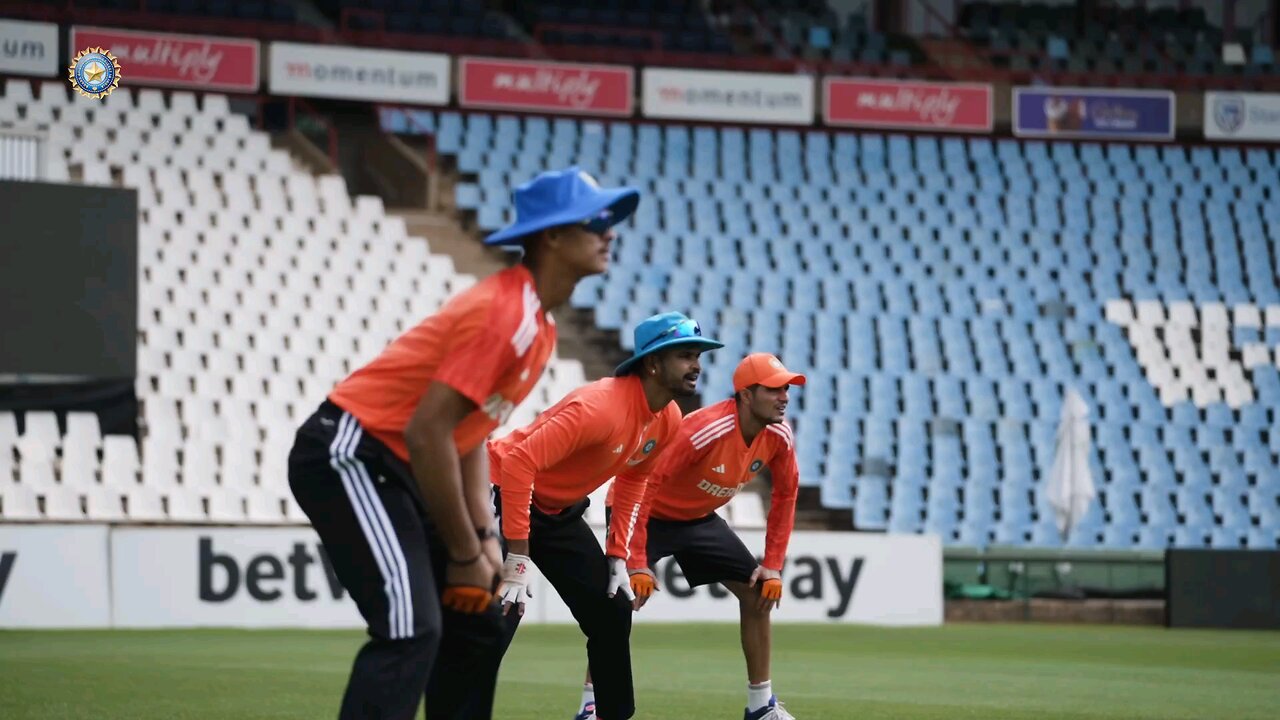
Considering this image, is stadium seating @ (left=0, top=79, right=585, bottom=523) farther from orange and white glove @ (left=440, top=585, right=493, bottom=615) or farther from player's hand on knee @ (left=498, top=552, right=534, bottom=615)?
orange and white glove @ (left=440, top=585, right=493, bottom=615)

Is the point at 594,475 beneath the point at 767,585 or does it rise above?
above

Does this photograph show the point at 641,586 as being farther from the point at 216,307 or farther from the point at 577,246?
the point at 216,307

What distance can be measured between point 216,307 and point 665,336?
18.2 meters

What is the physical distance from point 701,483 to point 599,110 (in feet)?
72.6

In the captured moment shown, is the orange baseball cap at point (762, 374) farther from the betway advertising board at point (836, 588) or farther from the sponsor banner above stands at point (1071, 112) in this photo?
the sponsor banner above stands at point (1071, 112)

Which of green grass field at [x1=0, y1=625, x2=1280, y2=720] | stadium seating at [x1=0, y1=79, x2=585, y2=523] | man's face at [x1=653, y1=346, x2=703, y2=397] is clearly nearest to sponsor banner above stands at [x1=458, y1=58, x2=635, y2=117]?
stadium seating at [x1=0, y1=79, x2=585, y2=523]

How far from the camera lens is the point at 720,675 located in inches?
535

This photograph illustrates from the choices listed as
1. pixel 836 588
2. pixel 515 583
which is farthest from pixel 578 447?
pixel 836 588

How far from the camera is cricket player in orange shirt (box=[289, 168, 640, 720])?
5344 millimetres

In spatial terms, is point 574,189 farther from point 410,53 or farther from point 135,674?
point 410,53

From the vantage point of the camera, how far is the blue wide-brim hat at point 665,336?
27.2ft

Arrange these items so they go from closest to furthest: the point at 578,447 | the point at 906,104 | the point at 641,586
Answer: the point at 578,447
the point at 641,586
the point at 906,104

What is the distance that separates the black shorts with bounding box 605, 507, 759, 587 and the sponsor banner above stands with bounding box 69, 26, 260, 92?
21.1 m

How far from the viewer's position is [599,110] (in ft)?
103
